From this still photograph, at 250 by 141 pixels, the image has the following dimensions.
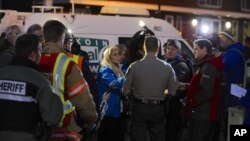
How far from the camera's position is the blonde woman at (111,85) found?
328 inches

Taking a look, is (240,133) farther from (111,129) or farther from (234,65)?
(111,129)

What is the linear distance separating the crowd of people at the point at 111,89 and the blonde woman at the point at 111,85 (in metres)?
0.01

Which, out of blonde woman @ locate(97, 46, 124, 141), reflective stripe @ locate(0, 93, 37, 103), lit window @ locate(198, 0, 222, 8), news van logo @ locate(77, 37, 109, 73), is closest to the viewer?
reflective stripe @ locate(0, 93, 37, 103)

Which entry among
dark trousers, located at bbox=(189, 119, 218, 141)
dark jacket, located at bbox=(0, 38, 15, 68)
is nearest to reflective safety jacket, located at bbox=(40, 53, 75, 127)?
dark jacket, located at bbox=(0, 38, 15, 68)

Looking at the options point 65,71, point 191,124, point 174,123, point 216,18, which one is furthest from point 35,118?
point 216,18

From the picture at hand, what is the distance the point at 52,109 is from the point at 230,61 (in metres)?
4.46

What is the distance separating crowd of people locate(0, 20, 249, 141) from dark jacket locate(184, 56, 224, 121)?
13mm

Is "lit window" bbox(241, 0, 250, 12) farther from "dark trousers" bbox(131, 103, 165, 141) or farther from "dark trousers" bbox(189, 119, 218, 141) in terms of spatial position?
"dark trousers" bbox(131, 103, 165, 141)

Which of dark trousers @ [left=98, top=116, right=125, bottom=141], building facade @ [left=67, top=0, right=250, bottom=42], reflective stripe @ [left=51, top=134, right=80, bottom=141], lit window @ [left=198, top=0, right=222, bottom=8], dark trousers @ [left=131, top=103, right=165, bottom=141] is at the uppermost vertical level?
lit window @ [left=198, top=0, right=222, bottom=8]

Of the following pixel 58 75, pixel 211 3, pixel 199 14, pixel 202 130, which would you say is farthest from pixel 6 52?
pixel 211 3

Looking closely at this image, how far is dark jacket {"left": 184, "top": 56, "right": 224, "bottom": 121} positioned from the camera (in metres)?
7.57

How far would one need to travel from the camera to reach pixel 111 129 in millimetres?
8602

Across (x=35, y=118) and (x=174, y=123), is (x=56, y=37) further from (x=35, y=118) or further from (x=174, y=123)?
(x=174, y=123)

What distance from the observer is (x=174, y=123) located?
8.70 m
